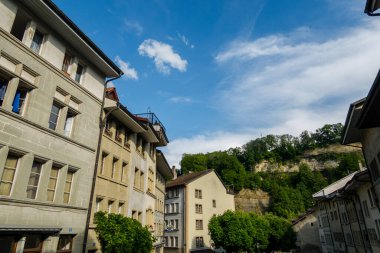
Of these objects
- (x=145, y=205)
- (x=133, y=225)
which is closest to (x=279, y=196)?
(x=145, y=205)

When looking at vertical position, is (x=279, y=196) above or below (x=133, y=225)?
above

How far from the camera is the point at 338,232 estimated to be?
37.4 m

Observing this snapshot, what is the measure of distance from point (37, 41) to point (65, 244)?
926 centimetres

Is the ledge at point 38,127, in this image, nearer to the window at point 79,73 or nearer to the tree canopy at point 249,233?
the window at point 79,73

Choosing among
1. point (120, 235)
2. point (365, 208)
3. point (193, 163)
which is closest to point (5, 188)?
point (120, 235)

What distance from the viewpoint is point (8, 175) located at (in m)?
10.5

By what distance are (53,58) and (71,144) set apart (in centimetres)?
413

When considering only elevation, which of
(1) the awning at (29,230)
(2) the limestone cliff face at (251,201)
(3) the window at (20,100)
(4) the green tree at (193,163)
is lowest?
(1) the awning at (29,230)

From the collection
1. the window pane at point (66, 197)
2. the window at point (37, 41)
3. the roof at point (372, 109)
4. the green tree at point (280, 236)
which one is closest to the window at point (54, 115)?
the window at point (37, 41)

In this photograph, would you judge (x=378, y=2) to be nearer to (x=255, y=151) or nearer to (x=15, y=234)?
(x=15, y=234)

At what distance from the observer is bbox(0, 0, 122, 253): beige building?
10.5m

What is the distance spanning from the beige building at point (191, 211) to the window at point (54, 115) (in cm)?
3205

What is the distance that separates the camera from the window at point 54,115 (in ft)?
42.2

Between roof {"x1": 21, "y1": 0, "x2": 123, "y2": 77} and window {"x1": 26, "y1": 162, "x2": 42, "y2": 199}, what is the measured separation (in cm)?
638
